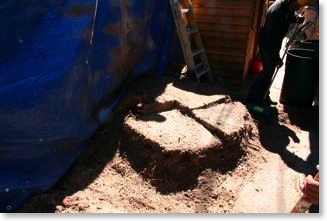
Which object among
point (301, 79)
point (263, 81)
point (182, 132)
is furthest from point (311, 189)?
point (301, 79)

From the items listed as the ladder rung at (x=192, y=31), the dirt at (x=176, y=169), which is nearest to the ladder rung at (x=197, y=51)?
the ladder rung at (x=192, y=31)

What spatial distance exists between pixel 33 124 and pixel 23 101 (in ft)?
0.77

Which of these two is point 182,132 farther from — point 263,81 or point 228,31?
point 228,31

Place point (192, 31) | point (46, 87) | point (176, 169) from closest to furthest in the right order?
point (46, 87)
point (176, 169)
point (192, 31)

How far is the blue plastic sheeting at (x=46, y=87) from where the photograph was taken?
3057 mm

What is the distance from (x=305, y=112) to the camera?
5176mm

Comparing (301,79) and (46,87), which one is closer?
(46,87)

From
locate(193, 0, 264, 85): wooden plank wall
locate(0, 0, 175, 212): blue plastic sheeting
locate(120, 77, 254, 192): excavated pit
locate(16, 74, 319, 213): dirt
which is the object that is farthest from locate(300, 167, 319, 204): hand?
locate(193, 0, 264, 85): wooden plank wall

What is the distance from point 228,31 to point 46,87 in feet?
10.9

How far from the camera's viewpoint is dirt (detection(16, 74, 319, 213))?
323cm

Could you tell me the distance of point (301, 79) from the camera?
16.9 feet

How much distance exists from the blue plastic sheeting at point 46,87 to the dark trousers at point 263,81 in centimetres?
247

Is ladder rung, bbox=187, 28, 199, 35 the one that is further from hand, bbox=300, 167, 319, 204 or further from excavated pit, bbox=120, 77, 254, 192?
hand, bbox=300, 167, 319, 204

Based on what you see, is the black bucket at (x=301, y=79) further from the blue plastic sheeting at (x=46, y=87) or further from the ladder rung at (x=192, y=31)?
the blue plastic sheeting at (x=46, y=87)
